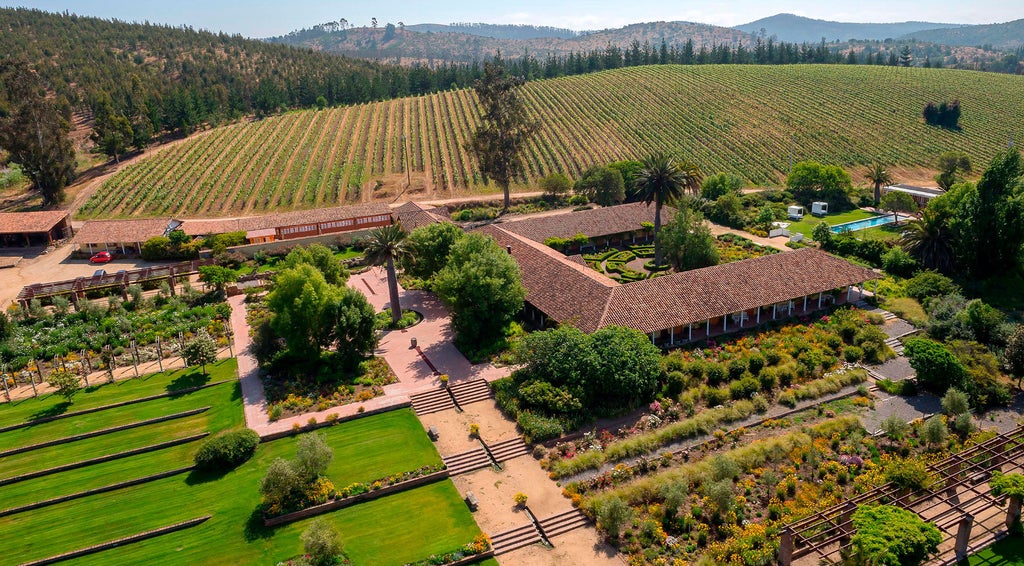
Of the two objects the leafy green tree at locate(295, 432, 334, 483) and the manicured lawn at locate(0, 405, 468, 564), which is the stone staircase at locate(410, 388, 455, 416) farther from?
the leafy green tree at locate(295, 432, 334, 483)

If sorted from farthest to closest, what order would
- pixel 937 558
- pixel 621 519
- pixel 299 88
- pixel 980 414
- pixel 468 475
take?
1. pixel 299 88
2. pixel 980 414
3. pixel 468 475
4. pixel 621 519
5. pixel 937 558

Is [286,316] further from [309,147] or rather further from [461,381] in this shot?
[309,147]

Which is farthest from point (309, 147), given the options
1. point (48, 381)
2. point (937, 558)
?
point (937, 558)

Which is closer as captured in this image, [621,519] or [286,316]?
[621,519]

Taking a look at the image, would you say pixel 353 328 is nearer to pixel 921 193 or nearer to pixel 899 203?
pixel 899 203

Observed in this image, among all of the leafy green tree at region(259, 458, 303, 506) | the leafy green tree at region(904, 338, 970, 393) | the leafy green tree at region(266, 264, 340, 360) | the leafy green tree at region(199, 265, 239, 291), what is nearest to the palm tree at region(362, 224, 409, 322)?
the leafy green tree at region(266, 264, 340, 360)

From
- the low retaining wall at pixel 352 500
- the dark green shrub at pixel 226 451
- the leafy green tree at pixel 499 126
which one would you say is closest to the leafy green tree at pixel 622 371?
the low retaining wall at pixel 352 500

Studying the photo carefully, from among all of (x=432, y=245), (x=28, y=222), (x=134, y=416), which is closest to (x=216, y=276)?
(x=134, y=416)
